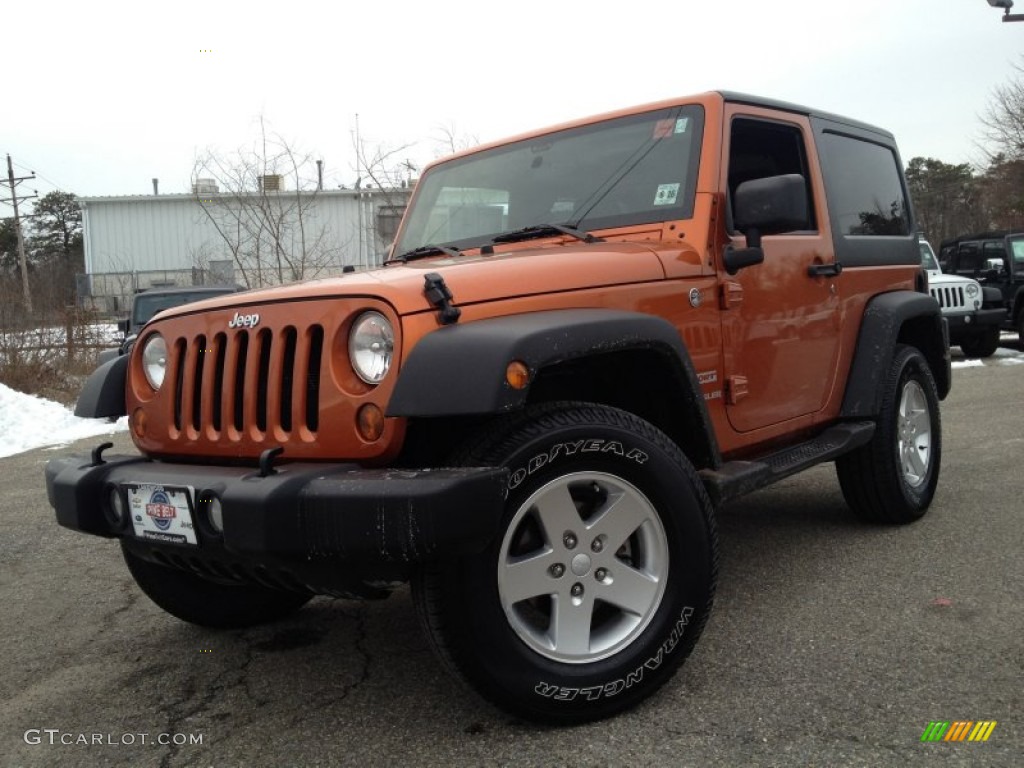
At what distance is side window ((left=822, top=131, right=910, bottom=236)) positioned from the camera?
442cm

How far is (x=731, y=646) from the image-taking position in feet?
10.3

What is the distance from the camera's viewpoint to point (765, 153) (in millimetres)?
4016

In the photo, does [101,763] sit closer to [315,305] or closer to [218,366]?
[218,366]

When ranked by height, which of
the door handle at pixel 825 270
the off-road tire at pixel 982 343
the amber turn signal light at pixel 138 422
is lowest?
the off-road tire at pixel 982 343

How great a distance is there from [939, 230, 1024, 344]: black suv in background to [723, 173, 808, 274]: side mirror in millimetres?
13020

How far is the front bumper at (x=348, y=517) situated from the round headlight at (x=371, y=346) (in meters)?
0.26

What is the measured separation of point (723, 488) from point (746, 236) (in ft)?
3.21

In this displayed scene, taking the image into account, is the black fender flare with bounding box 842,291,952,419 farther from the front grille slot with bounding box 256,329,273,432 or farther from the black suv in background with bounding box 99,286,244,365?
the black suv in background with bounding box 99,286,244,365

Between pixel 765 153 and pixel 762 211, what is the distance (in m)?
0.83

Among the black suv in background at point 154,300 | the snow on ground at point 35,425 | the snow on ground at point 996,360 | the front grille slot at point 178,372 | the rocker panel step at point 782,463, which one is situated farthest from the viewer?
the snow on ground at point 996,360

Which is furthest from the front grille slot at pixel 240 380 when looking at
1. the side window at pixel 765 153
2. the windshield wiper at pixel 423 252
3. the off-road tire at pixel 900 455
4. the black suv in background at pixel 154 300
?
the black suv in background at pixel 154 300

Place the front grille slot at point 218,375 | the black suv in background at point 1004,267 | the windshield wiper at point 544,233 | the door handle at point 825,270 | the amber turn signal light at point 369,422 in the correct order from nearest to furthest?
the amber turn signal light at point 369,422 < the front grille slot at point 218,375 < the windshield wiper at point 544,233 < the door handle at point 825,270 < the black suv in background at point 1004,267

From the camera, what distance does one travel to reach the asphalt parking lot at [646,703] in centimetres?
249

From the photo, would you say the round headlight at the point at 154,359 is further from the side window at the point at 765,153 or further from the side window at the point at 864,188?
the side window at the point at 864,188
